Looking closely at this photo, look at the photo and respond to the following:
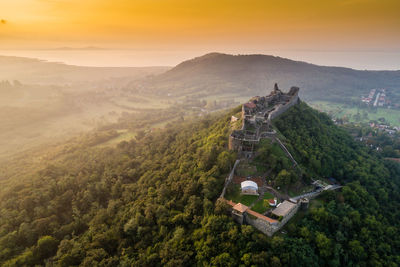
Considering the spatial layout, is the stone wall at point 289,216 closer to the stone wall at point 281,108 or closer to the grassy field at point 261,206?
the grassy field at point 261,206

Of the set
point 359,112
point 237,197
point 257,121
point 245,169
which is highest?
point 257,121

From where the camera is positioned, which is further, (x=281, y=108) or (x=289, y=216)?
(x=281, y=108)

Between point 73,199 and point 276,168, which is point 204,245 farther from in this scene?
point 73,199

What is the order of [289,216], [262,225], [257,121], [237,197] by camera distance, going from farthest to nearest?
[257,121]
[237,197]
[289,216]
[262,225]

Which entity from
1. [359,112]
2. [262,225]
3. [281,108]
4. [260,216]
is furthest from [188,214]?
[359,112]

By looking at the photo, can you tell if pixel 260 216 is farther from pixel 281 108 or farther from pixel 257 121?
pixel 281 108

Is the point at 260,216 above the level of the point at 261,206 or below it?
above

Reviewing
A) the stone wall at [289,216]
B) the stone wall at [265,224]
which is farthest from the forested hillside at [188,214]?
the stone wall at [265,224]
